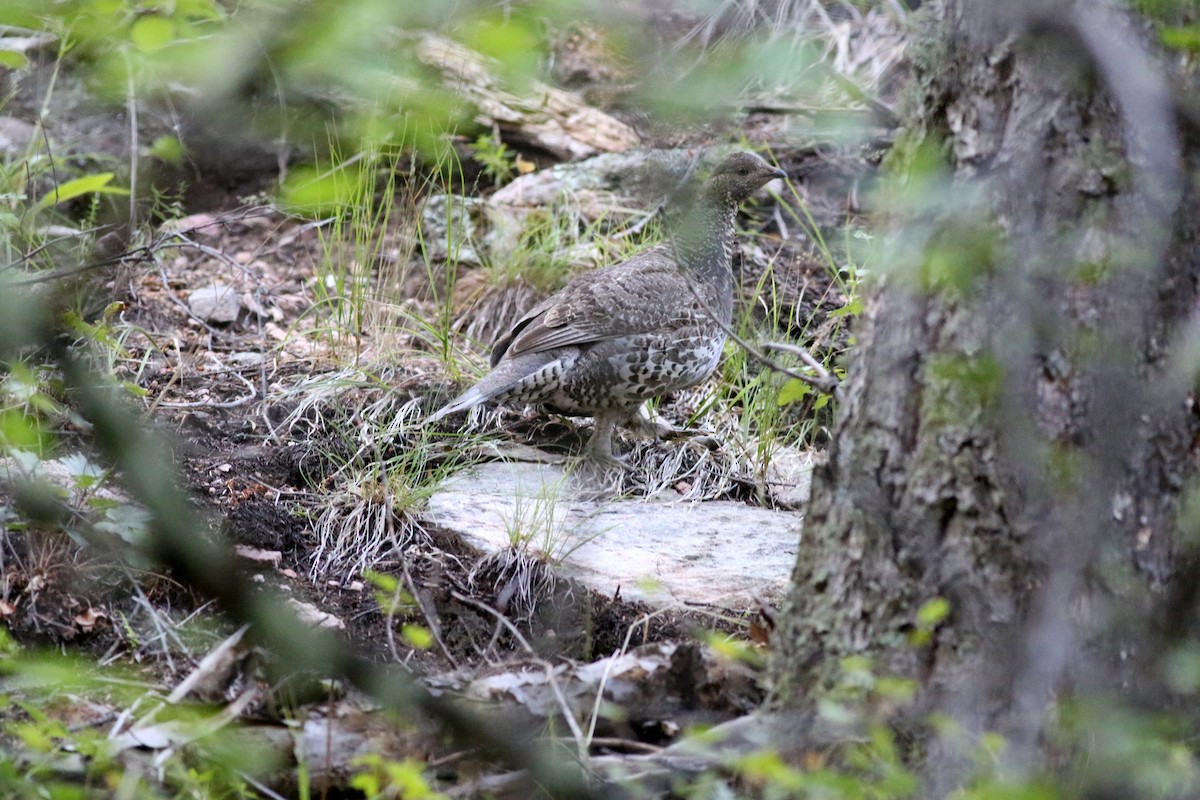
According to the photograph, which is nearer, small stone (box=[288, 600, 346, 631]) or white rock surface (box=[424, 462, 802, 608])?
small stone (box=[288, 600, 346, 631])

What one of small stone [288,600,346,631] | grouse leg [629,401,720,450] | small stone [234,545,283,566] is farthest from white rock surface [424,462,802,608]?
small stone [288,600,346,631]

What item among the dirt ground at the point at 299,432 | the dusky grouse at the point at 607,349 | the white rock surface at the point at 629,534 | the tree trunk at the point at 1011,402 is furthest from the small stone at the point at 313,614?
the tree trunk at the point at 1011,402

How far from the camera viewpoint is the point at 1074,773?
223cm

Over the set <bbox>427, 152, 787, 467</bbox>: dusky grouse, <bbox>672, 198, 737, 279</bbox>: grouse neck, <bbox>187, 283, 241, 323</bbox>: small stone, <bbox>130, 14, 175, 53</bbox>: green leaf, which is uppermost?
<bbox>130, 14, 175, 53</bbox>: green leaf

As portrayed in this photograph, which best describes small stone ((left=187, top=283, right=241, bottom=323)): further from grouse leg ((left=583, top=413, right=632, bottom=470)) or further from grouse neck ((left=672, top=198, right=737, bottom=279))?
grouse neck ((left=672, top=198, right=737, bottom=279))

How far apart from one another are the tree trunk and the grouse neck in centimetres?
327

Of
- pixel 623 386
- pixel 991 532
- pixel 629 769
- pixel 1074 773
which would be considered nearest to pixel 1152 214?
pixel 991 532

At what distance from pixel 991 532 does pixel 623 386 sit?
3.08m

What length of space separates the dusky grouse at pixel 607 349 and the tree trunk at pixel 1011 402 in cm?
278

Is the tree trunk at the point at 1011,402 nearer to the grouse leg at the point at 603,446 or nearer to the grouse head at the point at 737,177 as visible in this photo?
the grouse leg at the point at 603,446

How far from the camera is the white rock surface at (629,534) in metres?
4.18

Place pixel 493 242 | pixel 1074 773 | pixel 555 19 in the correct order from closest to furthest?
pixel 555 19 < pixel 1074 773 < pixel 493 242

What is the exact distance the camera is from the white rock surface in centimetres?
418

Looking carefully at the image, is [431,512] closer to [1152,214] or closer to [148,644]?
[148,644]
